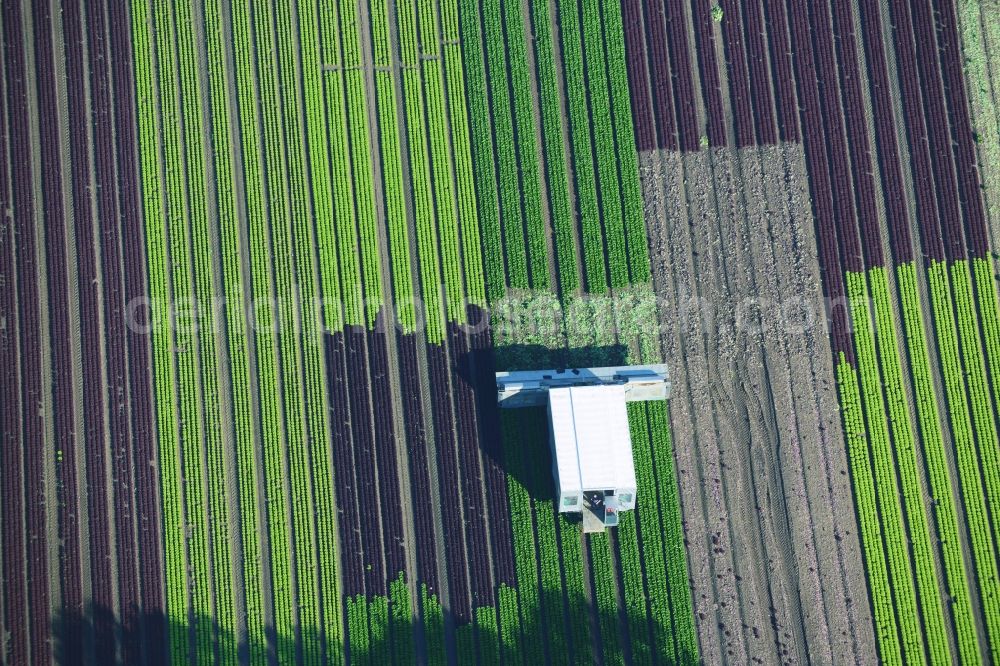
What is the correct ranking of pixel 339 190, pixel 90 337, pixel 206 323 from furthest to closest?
pixel 339 190, pixel 206 323, pixel 90 337

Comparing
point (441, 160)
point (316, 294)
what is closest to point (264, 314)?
point (316, 294)

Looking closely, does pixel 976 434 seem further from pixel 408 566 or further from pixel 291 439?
pixel 291 439

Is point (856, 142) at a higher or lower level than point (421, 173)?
lower

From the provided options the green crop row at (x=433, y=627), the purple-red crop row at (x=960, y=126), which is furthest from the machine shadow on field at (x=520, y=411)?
the purple-red crop row at (x=960, y=126)

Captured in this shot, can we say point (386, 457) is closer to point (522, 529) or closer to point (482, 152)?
point (522, 529)

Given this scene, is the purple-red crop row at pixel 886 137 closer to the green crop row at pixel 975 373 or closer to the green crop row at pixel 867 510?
the green crop row at pixel 975 373

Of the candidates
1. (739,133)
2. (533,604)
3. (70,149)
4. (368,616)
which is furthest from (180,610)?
(739,133)
